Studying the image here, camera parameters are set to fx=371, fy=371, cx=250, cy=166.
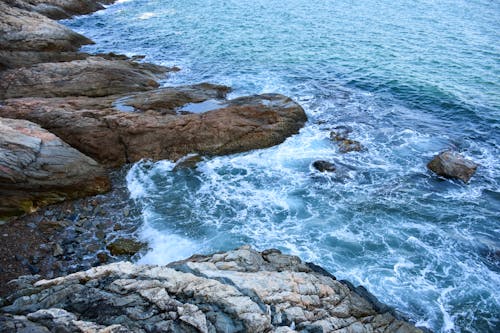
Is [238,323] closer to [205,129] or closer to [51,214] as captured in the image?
[51,214]

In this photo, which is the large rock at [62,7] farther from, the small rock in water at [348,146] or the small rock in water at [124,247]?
the small rock in water at [348,146]

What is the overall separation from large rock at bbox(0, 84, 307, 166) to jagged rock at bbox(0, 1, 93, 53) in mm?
12576

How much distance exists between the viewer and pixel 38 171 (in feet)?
55.7

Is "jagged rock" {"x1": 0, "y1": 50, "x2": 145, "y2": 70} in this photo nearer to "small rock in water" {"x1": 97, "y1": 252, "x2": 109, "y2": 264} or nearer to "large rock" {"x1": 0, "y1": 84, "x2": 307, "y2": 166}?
"large rock" {"x1": 0, "y1": 84, "x2": 307, "y2": 166}

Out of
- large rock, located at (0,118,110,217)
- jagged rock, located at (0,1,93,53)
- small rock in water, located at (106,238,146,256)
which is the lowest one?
small rock in water, located at (106,238,146,256)

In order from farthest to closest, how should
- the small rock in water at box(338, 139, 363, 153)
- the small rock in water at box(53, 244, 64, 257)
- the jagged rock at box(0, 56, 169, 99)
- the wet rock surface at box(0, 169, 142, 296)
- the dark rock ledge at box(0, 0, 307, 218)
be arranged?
the jagged rock at box(0, 56, 169, 99)
the small rock in water at box(338, 139, 363, 153)
the dark rock ledge at box(0, 0, 307, 218)
the small rock in water at box(53, 244, 64, 257)
the wet rock surface at box(0, 169, 142, 296)

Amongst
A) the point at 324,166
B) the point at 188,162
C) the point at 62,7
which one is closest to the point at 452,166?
the point at 324,166

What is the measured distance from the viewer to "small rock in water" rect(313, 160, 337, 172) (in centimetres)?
2070

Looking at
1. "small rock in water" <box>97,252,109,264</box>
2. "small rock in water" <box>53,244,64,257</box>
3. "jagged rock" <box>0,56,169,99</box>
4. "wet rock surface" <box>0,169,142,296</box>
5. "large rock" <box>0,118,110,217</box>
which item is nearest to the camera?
"wet rock surface" <box>0,169,142,296</box>

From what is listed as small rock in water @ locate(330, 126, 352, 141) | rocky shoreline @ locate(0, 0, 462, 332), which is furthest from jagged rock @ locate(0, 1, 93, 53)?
small rock in water @ locate(330, 126, 352, 141)

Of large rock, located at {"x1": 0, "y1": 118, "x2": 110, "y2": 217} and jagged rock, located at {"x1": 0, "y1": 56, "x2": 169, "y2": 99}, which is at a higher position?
jagged rock, located at {"x1": 0, "y1": 56, "x2": 169, "y2": 99}

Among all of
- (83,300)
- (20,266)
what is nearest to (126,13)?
(20,266)

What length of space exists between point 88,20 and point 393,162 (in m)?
46.3

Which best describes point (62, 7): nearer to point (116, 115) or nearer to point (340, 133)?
point (116, 115)
